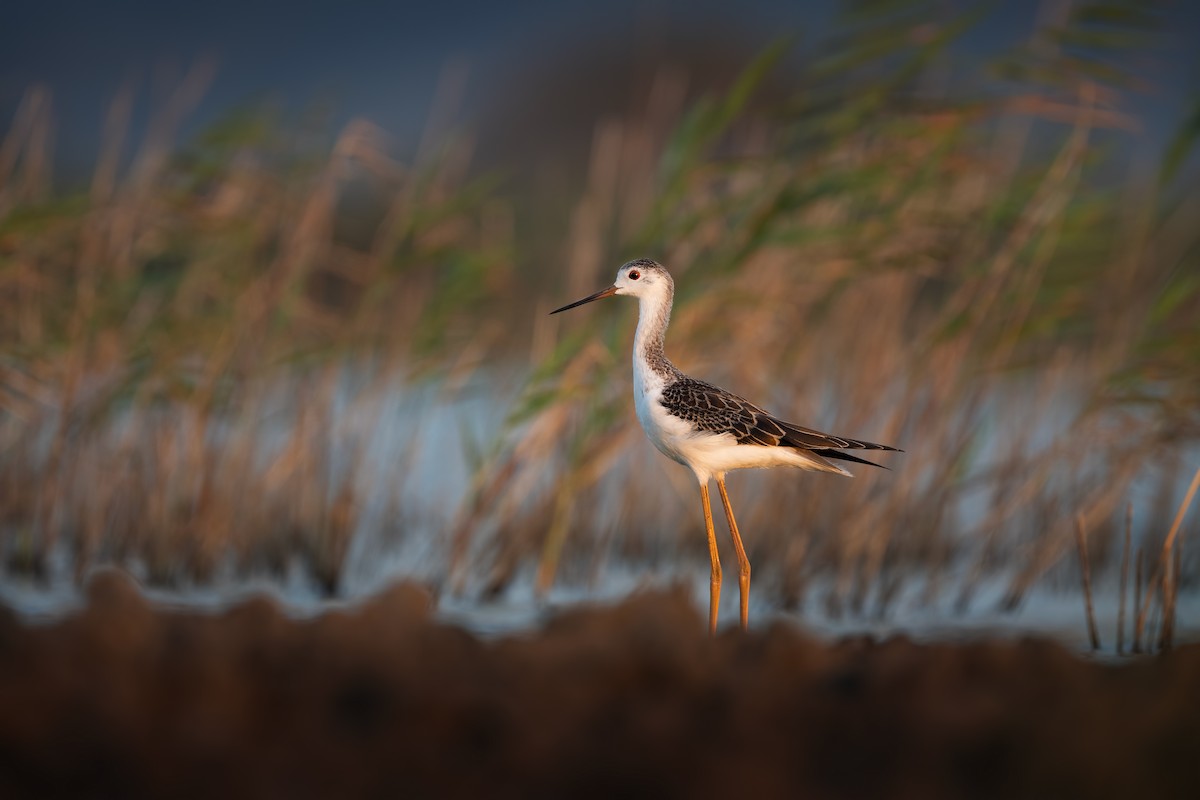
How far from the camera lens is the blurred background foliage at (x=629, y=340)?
229 inches

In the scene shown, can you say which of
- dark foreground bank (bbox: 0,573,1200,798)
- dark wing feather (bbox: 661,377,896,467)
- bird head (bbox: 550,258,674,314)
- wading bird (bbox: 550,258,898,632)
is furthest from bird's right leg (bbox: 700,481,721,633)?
dark foreground bank (bbox: 0,573,1200,798)

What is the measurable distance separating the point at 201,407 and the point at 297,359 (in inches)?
22.4

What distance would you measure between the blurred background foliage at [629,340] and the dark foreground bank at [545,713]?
325 cm

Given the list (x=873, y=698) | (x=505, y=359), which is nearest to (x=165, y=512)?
(x=505, y=359)

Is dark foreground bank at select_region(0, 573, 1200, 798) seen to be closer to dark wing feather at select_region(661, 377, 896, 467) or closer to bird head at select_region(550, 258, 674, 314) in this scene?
dark wing feather at select_region(661, 377, 896, 467)

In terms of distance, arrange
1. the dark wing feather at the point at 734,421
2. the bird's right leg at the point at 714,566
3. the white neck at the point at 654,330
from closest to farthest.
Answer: the dark wing feather at the point at 734,421 → the white neck at the point at 654,330 → the bird's right leg at the point at 714,566

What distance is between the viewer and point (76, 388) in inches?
249

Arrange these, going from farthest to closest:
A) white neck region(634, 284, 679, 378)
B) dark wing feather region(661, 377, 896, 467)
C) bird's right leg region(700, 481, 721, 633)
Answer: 1. bird's right leg region(700, 481, 721, 633)
2. white neck region(634, 284, 679, 378)
3. dark wing feather region(661, 377, 896, 467)

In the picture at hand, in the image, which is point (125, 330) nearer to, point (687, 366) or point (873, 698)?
point (687, 366)

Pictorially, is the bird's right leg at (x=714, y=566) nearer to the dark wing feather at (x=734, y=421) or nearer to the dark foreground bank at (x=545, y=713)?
the dark wing feather at (x=734, y=421)

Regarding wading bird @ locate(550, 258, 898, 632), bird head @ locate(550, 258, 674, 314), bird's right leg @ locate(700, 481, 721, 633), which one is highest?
bird head @ locate(550, 258, 674, 314)

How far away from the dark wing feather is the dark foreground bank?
79.3 inches

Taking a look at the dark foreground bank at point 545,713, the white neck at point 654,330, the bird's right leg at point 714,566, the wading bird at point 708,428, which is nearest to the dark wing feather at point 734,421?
the wading bird at point 708,428

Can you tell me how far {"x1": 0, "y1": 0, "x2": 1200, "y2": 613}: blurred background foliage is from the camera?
5.82 meters
